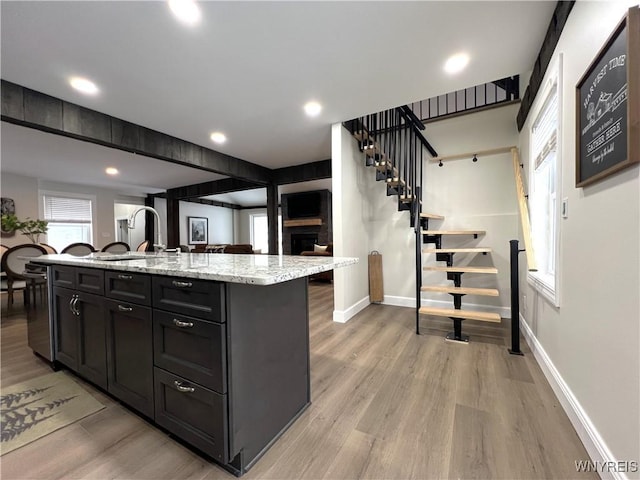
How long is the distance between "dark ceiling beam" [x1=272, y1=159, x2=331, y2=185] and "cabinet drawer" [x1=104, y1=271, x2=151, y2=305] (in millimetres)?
3836

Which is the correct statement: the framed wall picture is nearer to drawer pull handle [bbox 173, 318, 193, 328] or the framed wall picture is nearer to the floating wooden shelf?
the floating wooden shelf

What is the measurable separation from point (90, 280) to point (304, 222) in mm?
7326

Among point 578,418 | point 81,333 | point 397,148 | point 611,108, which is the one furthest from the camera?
point 397,148

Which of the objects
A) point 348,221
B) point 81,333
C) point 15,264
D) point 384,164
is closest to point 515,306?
point 348,221

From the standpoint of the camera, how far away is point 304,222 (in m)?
8.88

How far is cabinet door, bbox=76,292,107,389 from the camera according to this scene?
161 cm

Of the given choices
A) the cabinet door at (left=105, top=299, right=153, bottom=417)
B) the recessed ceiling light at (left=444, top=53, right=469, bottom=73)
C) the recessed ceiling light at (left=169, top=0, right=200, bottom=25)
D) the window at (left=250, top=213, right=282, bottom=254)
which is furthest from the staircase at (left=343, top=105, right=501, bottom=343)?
the window at (left=250, top=213, right=282, bottom=254)

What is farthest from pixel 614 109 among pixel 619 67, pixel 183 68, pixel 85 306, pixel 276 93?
pixel 85 306

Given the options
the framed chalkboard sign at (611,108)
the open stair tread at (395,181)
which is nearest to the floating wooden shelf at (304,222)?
the open stair tread at (395,181)

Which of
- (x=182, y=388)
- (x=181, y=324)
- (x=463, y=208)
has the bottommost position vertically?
(x=182, y=388)

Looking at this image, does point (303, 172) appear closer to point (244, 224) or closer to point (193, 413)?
point (193, 413)

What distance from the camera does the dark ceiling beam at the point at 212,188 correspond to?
20.7 ft

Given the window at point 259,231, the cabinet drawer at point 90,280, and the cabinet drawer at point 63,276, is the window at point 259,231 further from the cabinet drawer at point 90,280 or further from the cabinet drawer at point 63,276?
the cabinet drawer at point 90,280

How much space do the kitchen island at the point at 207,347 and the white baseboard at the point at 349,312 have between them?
164 centimetres
